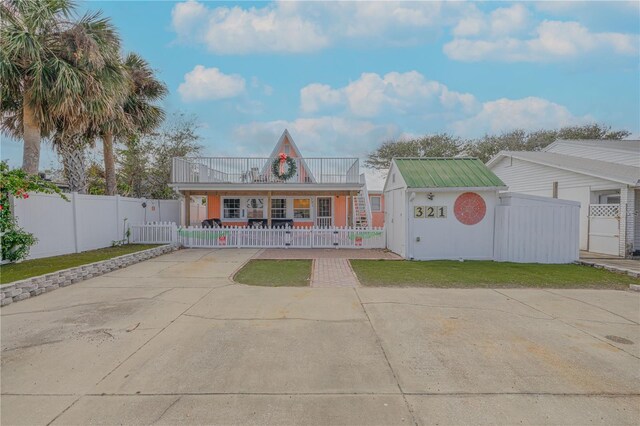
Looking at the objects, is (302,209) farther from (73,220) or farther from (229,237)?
(73,220)

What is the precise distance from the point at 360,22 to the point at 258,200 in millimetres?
10418

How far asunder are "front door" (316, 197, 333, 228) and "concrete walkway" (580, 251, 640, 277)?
1129cm

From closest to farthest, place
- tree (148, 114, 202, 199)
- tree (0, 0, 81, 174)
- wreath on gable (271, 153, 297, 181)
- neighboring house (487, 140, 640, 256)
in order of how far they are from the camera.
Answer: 1. tree (0, 0, 81, 174)
2. neighboring house (487, 140, 640, 256)
3. wreath on gable (271, 153, 297, 181)
4. tree (148, 114, 202, 199)

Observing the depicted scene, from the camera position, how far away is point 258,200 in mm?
18141

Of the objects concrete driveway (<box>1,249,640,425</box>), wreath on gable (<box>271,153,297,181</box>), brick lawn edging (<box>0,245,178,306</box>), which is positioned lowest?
concrete driveway (<box>1,249,640,425</box>)

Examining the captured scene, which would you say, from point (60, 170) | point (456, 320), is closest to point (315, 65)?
point (456, 320)

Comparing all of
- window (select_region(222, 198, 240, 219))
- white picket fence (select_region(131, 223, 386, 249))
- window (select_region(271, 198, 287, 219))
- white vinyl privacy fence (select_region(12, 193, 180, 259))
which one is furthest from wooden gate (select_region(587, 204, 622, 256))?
white vinyl privacy fence (select_region(12, 193, 180, 259))

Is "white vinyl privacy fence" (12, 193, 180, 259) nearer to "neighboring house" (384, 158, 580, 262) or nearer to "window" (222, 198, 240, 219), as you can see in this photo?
"window" (222, 198, 240, 219)

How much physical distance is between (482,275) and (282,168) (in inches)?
400

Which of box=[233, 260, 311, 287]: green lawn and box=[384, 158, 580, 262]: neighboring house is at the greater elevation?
box=[384, 158, 580, 262]: neighboring house

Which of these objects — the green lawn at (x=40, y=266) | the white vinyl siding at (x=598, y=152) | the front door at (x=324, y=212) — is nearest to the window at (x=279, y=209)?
the front door at (x=324, y=212)

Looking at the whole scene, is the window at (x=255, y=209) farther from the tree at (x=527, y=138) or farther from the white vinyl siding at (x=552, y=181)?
the tree at (x=527, y=138)

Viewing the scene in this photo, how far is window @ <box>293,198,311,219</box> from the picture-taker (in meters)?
18.2

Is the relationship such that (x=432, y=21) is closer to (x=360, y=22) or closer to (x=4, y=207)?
(x=360, y=22)
